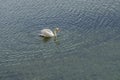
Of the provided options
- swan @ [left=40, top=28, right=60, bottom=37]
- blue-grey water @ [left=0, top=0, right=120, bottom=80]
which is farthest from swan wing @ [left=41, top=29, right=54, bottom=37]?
blue-grey water @ [left=0, top=0, right=120, bottom=80]

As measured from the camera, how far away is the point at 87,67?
69.1 feet

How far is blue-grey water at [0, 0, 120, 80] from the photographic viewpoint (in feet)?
68.4

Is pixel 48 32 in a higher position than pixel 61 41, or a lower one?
higher

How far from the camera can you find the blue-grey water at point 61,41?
2086 cm

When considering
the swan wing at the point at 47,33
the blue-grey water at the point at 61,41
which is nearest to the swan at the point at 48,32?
the swan wing at the point at 47,33

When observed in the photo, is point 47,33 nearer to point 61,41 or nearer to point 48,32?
Answer: point 48,32

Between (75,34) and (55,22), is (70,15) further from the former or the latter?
(75,34)

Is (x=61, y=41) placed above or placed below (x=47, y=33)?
below

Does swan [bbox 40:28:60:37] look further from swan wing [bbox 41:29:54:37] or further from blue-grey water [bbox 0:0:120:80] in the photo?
blue-grey water [bbox 0:0:120:80]

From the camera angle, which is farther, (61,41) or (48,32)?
(48,32)

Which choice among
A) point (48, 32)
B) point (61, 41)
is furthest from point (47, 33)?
point (61, 41)

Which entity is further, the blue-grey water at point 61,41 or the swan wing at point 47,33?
the swan wing at point 47,33

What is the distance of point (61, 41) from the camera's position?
2420 cm

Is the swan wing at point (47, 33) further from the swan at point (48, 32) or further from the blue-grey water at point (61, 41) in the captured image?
the blue-grey water at point (61, 41)
